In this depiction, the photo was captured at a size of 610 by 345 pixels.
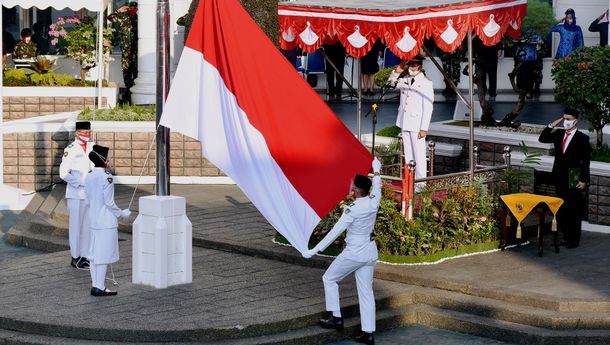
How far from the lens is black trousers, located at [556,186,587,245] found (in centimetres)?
1608

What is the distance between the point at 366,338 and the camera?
12.9 metres

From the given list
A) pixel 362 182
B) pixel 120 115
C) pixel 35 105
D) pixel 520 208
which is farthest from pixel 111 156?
pixel 362 182

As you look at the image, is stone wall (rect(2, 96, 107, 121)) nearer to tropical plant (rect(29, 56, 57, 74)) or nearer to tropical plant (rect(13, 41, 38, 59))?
tropical plant (rect(29, 56, 57, 74))

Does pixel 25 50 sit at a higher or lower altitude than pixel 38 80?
higher

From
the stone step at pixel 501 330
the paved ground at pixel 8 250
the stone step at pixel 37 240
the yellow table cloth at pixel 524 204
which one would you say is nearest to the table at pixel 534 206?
the yellow table cloth at pixel 524 204

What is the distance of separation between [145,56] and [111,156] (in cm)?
723

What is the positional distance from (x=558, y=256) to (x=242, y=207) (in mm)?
4942

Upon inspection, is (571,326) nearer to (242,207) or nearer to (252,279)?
(252,279)

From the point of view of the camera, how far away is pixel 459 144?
19578 mm

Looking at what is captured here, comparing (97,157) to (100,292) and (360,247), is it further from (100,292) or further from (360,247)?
(360,247)

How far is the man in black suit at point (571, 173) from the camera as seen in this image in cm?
1602

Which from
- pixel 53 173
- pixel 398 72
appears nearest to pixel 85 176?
pixel 398 72

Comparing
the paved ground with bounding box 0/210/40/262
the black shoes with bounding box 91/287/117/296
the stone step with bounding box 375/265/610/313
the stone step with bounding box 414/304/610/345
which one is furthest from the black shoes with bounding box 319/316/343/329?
the paved ground with bounding box 0/210/40/262

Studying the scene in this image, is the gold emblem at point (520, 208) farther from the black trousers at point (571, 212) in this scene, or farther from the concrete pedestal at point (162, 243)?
the concrete pedestal at point (162, 243)
